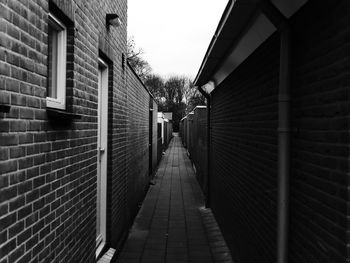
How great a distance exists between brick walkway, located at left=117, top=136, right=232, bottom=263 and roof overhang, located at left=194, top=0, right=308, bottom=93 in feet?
8.96

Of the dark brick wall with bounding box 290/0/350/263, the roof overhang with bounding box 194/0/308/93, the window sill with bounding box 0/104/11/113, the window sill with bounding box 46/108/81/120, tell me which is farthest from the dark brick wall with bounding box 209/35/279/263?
the window sill with bounding box 0/104/11/113

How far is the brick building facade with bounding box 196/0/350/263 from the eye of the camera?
86.7 inches

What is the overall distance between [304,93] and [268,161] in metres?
1.02

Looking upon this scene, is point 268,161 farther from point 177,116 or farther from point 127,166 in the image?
point 177,116

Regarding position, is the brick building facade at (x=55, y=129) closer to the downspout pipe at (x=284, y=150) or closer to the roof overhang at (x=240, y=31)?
the roof overhang at (x=240, y=31)

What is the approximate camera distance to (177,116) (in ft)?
235

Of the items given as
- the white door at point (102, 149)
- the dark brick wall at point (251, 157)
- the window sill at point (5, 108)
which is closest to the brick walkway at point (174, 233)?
the dark brick wall at point (251, 157)

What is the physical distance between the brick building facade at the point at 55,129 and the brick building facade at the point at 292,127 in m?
1.39

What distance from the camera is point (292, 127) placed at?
2.97 metres

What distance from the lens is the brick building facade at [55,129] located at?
2.19 metres

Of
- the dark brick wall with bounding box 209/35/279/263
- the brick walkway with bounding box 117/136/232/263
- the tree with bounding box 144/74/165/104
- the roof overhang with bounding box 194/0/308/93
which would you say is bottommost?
the brick walkway with bounding box 117/136/232/263

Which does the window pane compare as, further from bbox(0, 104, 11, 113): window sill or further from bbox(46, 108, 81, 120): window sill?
bbox(0, 104, 11, 113): window sill

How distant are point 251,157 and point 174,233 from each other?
3514 millimetres

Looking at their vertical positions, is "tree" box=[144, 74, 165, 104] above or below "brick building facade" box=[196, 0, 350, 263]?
above
